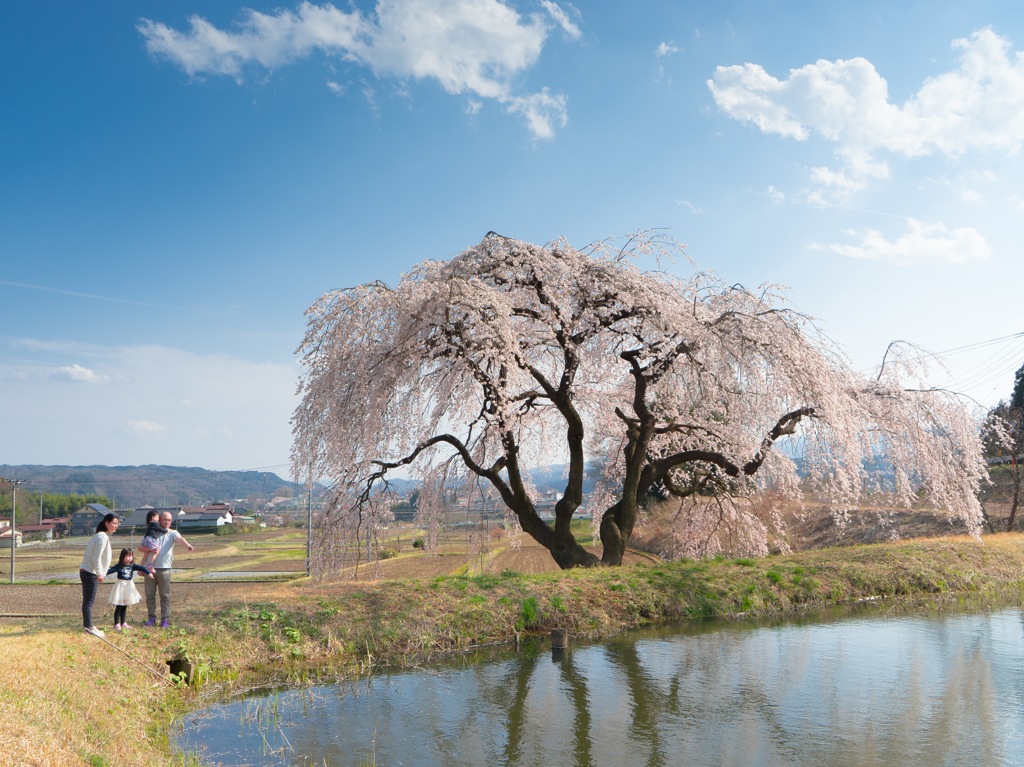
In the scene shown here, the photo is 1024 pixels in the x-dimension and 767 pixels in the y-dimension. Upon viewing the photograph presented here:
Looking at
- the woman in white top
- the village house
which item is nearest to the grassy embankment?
the woman in white top

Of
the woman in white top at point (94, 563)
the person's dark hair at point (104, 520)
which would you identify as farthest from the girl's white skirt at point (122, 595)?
the person's dark hair at point (104, 520)

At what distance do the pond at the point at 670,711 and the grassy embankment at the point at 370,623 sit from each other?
846 millimetres

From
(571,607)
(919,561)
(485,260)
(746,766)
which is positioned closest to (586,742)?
(746,766)

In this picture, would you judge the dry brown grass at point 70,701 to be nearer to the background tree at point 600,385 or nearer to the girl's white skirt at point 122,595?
the girl's white skirt at point 122,595

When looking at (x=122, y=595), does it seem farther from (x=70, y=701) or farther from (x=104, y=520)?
(x=70, y=701)

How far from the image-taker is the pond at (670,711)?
245 inches

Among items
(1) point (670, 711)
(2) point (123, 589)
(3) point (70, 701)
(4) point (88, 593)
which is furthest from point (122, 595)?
(1) point (670, 711)

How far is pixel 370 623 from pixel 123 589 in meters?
3.40

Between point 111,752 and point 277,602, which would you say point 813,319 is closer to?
point 277,602

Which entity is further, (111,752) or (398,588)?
(398,588)

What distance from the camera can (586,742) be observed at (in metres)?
6.55

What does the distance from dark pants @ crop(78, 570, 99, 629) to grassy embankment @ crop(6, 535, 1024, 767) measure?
237 mm

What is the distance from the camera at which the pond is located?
622cm

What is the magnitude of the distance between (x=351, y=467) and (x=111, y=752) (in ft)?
27.0
